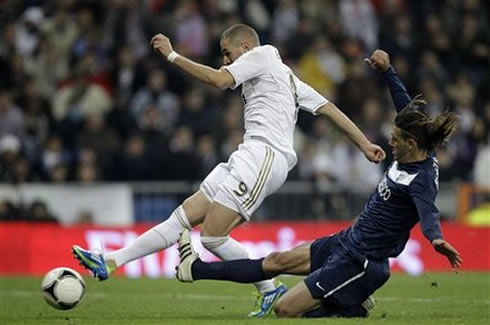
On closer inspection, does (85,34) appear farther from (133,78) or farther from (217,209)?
(217,209)

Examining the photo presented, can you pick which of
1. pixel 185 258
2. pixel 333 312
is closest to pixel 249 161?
pixel 185 258

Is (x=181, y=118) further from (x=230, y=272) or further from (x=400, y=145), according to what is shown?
(x=400, y=145)

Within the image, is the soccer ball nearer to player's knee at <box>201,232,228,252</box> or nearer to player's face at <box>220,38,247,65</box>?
player's knee at <box>201,232,228,252</box>

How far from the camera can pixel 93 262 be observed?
37.8 ft

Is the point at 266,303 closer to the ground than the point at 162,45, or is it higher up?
closer to the ground

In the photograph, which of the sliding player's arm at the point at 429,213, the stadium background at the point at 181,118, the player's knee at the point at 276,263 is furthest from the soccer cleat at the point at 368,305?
the stadium background at the point at 181,118

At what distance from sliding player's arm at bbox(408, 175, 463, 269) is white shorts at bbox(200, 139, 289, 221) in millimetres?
1465

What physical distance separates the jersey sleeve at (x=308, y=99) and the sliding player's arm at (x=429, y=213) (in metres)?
1.52

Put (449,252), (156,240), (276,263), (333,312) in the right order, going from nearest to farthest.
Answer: (449,252) < (333,312) < (276,263) < (156,240)

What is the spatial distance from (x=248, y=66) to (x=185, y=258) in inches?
68.0

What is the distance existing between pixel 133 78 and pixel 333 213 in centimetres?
421

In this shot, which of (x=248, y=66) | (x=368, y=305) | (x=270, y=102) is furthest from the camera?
(x=270, y=102)

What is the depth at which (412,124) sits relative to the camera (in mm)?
10789

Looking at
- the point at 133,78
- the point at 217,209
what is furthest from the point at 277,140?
the point at 133,78
